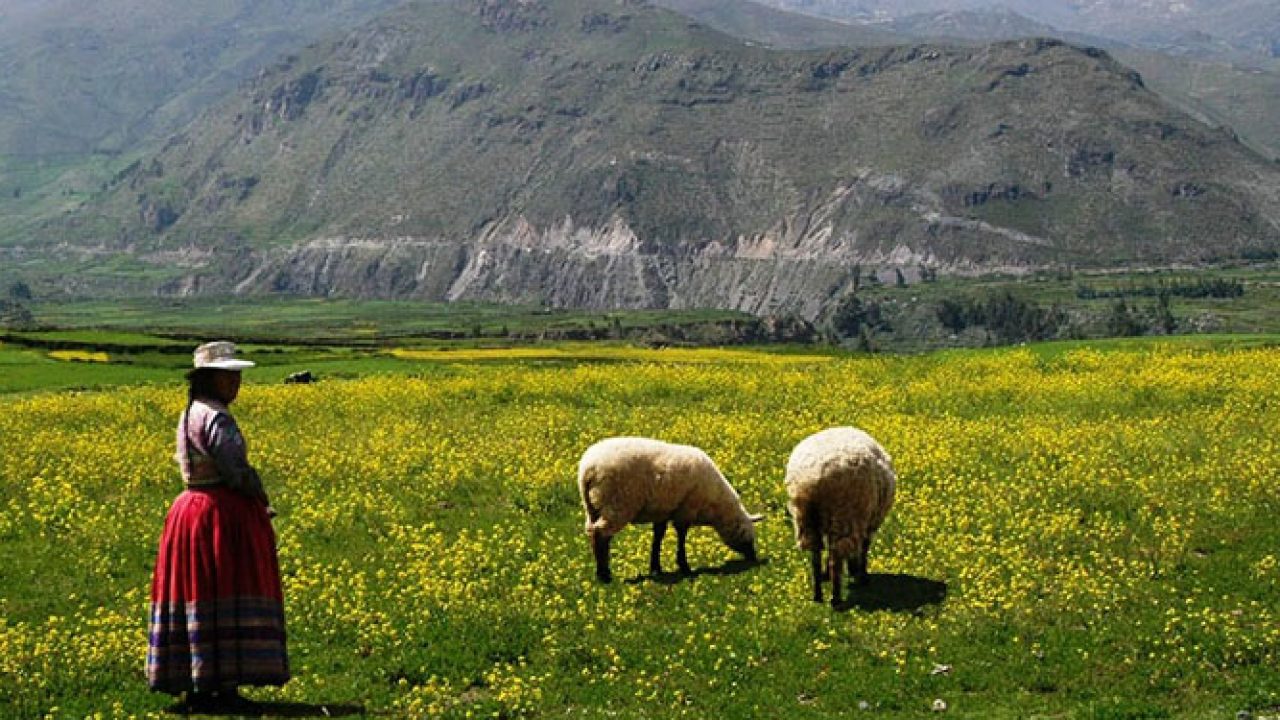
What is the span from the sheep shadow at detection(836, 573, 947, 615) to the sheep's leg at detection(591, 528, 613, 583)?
4059 millimetres

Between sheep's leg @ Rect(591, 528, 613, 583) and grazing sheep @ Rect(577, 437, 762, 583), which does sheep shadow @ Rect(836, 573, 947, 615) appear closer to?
grazing sheep @ Rect(577, 437, 762, 583)

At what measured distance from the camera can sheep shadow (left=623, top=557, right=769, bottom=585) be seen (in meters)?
19.3

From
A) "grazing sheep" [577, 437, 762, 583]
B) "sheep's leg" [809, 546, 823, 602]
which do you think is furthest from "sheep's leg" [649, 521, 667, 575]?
"sheep's leg" [809, 546, 823, 602]

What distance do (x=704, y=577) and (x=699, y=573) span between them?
0.43m

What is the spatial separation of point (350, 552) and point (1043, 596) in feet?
41.4

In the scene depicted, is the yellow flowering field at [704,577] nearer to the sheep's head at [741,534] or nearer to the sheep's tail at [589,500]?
the sheep's head at [741,534]

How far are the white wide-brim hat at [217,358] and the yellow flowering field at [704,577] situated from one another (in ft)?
14.2

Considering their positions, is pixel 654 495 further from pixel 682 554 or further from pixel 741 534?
pixel 741 534

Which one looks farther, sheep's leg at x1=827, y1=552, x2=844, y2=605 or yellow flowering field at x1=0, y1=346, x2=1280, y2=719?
sheep's leg at x1=827, y1=552, x2=844, y2=605

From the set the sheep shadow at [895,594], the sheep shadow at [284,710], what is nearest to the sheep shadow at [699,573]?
the sheep shadow at [895,594]

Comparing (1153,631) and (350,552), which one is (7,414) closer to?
(350,552)

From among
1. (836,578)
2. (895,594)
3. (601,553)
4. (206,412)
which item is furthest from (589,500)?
(206,412)

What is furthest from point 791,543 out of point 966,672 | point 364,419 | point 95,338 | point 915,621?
point 95,338

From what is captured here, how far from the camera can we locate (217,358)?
13703 mm
